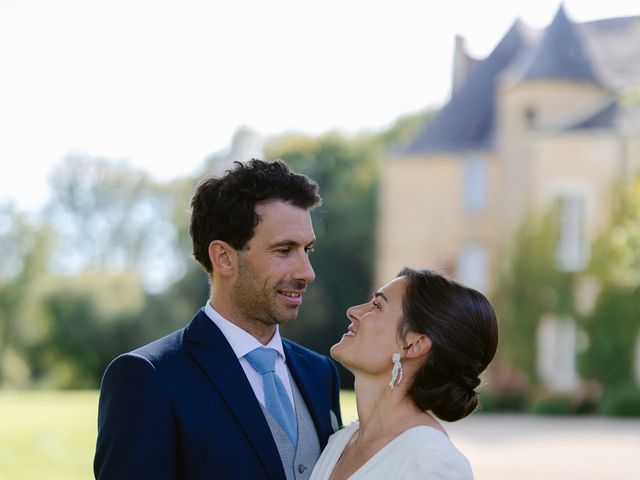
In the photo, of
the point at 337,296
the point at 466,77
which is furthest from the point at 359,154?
the point at 466,77

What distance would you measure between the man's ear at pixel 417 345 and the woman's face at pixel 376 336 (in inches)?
1.2

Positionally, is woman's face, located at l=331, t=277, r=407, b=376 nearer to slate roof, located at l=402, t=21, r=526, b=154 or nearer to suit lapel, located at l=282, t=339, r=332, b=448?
suit lapel, located at l=282, t=339, r=332, b=448

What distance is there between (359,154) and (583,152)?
56.6ft

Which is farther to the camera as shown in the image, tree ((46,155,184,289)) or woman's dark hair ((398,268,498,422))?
tree ((46,155,184,289))

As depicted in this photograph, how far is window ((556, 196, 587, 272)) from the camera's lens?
940 inches

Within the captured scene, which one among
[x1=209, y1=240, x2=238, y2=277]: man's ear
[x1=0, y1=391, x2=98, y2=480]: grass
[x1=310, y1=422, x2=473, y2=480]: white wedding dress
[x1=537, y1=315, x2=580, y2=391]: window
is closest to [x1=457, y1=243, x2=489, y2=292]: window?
[x1=537, y1=315, x2=580, y2=391]: window

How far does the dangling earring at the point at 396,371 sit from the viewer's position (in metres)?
3.17

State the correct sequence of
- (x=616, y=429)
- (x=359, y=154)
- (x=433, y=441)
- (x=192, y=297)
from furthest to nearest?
1. (x=359, y=154)
2. (x=192, y=297)
3. (x=616, y=429)
4. (x=433, y=441)

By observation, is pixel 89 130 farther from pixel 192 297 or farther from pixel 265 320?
pixel 265 320

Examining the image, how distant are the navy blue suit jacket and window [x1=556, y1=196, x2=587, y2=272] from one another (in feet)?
69.6

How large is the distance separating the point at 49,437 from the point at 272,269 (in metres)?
16.1

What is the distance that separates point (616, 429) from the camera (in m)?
17.8

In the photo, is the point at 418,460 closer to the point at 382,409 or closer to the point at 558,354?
the point at 382,409

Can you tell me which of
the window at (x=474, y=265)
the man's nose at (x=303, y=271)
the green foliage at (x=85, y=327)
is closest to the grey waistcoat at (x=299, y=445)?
the man's nose at (x=303, y=271)
